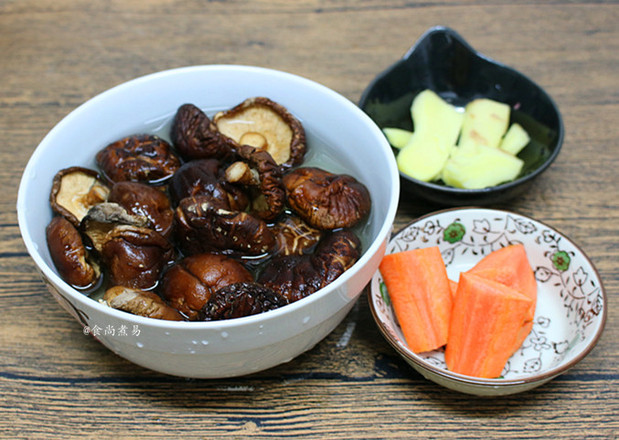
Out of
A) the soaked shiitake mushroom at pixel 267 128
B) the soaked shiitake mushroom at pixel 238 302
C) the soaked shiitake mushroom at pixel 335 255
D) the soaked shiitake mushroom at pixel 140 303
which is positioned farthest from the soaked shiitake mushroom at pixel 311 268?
the soaked shiitake mushroom at pixel 267 128

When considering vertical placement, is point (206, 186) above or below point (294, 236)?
above

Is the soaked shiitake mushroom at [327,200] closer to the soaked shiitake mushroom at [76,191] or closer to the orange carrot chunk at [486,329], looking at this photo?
the orange carrot chunk at [486,329]

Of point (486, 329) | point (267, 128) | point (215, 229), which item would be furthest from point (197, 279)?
→ point (486, 329)

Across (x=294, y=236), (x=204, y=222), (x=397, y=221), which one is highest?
(x=204, y=222)

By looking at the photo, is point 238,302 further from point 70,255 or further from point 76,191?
point 76,191

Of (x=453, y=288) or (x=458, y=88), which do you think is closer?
(x=453, y=288)

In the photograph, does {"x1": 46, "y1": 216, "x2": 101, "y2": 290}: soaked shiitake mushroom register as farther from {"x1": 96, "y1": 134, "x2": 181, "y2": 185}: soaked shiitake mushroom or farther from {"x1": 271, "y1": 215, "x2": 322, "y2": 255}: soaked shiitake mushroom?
{"x1": 271, "y1": 215, "x2": 322, "y2": 255}: soaked shiitake mushroom
